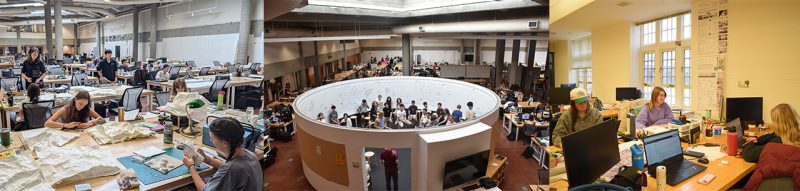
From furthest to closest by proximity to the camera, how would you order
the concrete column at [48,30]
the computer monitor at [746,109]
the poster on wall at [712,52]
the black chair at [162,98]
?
the poster on wall at [712,52] < the computer monitor at [746,109] < the black chair at [162,98] < the concrete column at [48,30]

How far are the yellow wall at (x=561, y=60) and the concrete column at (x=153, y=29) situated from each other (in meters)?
2.54

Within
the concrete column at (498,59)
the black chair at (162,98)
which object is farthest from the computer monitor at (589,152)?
the black chair at (162,98)

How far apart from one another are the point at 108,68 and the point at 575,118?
10.9 feet

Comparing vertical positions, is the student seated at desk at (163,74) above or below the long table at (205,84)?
above

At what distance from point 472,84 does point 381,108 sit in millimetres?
333

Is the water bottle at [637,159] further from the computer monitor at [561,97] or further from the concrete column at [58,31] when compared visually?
the concrete column at [58,31]

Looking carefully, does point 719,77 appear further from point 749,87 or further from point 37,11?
point 37,11

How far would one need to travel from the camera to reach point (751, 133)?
448 cm

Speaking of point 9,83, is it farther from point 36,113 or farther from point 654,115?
point 654,115

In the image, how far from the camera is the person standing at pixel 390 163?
1.07 meters

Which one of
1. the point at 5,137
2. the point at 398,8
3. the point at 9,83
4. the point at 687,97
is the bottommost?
the point at 5,137

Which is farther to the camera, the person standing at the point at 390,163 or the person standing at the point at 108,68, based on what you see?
the person standing at the point at 108,68

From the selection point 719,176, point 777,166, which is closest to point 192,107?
point 719,176

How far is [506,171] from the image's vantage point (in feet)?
4.54
